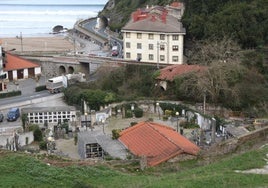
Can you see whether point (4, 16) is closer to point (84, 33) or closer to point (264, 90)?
point (84, 33)

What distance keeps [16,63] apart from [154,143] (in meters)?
30.3

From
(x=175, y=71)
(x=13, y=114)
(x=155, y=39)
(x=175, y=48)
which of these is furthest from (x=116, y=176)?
(x=155, y=39)

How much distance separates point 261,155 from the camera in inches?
739

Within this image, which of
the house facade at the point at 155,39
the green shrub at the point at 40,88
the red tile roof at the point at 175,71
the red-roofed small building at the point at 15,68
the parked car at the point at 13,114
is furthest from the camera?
the red-roofed small building at the point at 15,68

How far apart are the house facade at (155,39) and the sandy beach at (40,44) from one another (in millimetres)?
18427

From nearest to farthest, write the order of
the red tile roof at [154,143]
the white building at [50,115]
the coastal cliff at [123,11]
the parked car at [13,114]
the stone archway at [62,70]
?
the red tile roof at [154,143] < the white building at [50,115] < the parked car at [13,114] < the stone archway at [62,70] < the coastal cliff at [123,11]

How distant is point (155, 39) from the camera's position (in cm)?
4981

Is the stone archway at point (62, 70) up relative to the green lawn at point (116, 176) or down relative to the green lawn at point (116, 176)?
up

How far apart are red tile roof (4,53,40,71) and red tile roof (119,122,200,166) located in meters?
26.1

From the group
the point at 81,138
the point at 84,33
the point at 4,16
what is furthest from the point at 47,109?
the point at 4,16

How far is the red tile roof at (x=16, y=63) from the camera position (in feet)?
170

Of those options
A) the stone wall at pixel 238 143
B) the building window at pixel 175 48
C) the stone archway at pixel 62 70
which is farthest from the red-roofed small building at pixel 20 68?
the stone wall at pixel 238 143

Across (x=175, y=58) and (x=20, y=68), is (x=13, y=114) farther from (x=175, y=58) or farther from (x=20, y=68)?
(x=175, y=58)

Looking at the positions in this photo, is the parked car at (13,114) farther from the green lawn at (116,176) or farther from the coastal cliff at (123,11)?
the coastal cliff at (123,11)
